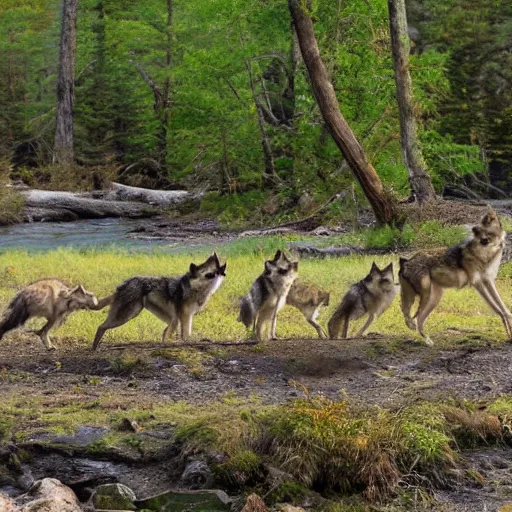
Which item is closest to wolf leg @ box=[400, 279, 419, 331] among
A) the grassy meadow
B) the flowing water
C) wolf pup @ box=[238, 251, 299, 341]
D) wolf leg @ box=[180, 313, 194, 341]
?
the grassy meadow

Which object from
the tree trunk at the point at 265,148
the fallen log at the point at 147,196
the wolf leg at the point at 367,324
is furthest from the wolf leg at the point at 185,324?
the fallen log at the point at 147,196

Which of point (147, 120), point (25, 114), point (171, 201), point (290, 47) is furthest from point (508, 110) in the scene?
point (25, 114)

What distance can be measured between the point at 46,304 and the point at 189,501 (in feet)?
16.0

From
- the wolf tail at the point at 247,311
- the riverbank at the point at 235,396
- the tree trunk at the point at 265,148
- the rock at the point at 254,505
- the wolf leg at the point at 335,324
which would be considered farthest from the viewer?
the tree trunk at the point at 265,148

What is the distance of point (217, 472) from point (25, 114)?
140ft

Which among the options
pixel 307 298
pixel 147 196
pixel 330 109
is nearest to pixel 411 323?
pixel 307 298

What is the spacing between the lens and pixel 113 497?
718 cm

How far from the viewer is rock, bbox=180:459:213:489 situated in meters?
7.41

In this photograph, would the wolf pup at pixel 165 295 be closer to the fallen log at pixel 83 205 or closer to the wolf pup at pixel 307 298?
the wolf pup at pixel 307 298

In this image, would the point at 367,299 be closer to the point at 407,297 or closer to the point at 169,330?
the point at 407,297

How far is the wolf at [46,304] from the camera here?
11461mm

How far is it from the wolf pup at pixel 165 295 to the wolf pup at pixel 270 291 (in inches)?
24.6

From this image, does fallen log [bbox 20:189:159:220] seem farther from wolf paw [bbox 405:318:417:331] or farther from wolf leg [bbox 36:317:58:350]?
wolf paw [bbox 405:318:417:331]

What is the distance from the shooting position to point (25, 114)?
1908 inches
